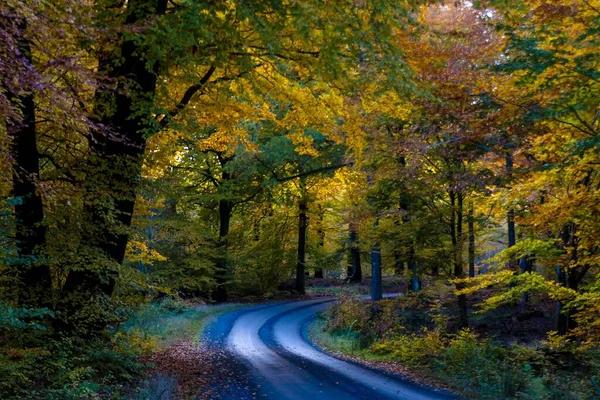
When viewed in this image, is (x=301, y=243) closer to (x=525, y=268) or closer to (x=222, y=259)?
(x=222, y=259)

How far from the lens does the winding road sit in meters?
9.09

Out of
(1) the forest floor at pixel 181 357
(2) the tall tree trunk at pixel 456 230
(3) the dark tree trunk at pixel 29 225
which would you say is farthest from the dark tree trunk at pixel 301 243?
(3) the dark tree trunk at pixel 29 225

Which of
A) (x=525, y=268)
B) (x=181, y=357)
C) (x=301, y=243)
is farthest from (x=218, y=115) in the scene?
(x=301, y=243)

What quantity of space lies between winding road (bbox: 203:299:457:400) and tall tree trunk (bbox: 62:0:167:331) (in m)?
3.03

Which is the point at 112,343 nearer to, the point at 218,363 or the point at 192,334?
the point at 218,363

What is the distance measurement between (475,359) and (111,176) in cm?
872

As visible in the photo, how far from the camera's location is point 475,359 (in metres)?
10.8

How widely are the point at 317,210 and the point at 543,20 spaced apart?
2347 centimetres

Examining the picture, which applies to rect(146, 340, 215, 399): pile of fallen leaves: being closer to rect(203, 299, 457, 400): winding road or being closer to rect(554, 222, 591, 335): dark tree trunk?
rect(203, 299, 457, 400): winding road

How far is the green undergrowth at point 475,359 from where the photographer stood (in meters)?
9.17

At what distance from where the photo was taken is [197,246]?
24203mm

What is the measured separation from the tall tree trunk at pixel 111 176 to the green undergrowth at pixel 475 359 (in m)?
7.25

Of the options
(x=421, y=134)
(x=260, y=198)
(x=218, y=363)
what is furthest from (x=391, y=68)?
(x=260, y=198)

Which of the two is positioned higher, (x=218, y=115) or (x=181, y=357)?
(x=218, y=115)
